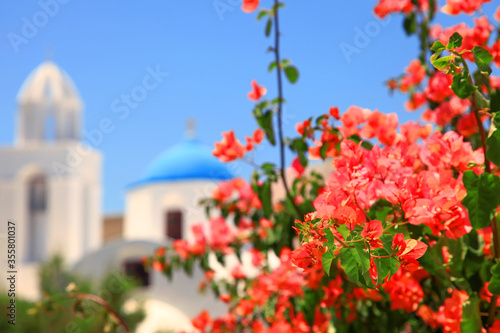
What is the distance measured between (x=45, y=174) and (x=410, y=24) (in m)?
17.0

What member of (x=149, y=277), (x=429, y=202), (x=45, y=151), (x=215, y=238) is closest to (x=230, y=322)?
(x=215, y=238)

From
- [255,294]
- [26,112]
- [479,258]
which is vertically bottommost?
[255,294]

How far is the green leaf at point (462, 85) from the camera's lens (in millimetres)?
1277

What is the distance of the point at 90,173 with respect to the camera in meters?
19.7

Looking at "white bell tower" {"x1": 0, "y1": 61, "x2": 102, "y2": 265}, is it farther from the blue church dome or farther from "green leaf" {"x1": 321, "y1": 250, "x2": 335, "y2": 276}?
"green leaf" {"x1": 321, "y1": 250, "x2": 335, "y2": 276}

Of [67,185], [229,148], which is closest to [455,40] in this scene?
A: [229,148]

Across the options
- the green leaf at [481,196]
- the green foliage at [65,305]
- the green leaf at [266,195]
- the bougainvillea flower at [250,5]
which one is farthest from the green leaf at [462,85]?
the green foliage at [65,305]

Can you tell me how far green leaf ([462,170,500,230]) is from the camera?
49.4 inches

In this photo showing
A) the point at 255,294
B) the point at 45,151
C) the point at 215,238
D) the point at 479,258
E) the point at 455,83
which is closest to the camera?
the point at 455,83

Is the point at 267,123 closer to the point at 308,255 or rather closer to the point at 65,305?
the point at 308,255

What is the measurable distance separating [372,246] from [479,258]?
516 mm

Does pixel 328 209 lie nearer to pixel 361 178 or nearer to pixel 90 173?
pixel 361 178

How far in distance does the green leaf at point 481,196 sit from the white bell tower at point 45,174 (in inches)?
695

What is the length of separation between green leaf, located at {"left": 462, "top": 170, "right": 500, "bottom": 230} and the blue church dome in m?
14.9
